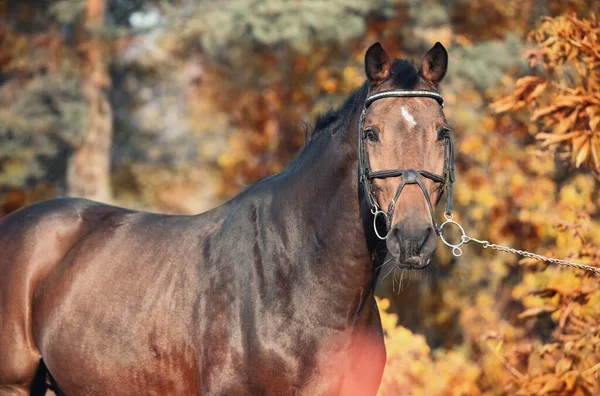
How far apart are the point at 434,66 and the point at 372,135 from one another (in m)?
0.53

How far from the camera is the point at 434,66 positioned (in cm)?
384

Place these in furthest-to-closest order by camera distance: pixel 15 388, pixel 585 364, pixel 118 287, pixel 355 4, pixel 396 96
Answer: pixel 355 4, pixel 585 364, pixel 15 388, pixel 118 287, pixel 396 96

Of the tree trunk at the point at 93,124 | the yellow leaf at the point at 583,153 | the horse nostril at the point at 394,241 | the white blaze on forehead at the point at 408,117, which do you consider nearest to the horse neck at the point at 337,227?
the white blaze on forehead at the point at 408,117

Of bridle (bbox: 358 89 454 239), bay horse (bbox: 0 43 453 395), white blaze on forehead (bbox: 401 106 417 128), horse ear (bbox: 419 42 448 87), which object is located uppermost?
horse ear (bbox: 419 42 448 87)

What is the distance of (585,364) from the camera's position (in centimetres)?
591

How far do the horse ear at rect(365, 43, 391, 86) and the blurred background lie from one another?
2316 mm

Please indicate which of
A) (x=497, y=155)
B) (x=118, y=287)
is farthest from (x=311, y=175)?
(x=497, y=155)

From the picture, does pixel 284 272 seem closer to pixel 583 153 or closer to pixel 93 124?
pixel 583 153

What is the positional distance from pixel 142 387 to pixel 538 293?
3199 mm

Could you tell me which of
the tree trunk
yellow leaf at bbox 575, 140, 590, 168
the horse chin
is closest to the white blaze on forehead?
the horse chin

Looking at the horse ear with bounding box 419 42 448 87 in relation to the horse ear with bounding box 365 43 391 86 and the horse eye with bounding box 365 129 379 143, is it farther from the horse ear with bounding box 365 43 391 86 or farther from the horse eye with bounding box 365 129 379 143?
the horse eye with bounding box 365 129 379 143

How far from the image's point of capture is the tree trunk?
15320 mm

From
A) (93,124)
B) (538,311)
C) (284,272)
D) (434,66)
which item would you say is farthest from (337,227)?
(93,124)

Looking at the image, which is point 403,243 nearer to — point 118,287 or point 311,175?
point 311,175
